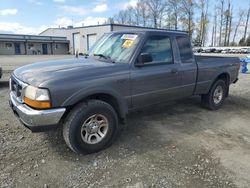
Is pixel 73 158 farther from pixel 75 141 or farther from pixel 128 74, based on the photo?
pixel 128 74

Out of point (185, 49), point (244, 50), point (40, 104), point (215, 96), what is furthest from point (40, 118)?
point (244, 50)

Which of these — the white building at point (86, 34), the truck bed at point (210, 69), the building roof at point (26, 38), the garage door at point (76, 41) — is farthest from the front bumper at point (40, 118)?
the building roof at point (26, 38)

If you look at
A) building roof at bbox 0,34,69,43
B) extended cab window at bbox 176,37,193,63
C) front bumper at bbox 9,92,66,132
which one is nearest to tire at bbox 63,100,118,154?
front bumper at bbox 9,92,66,132

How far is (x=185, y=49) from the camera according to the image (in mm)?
4879

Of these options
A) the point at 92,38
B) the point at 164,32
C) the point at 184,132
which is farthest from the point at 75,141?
the point at 92,38

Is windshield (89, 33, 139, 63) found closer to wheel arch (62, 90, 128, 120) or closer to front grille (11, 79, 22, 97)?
wheel arch (62, 90, 128, 120)

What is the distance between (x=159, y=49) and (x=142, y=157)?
206 cm

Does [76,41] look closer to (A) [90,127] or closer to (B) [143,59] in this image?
(B) [143,59]

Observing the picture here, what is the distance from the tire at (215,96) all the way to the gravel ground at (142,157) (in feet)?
2.62

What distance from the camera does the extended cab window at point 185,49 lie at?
15.6 ft

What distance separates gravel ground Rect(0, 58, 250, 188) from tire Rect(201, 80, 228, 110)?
797 millimetres

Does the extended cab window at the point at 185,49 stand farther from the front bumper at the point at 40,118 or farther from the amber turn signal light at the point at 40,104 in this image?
the amber turn signal light at the point at 40,104

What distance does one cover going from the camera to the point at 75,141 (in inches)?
132

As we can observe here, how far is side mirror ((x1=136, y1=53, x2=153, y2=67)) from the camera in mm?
3805
